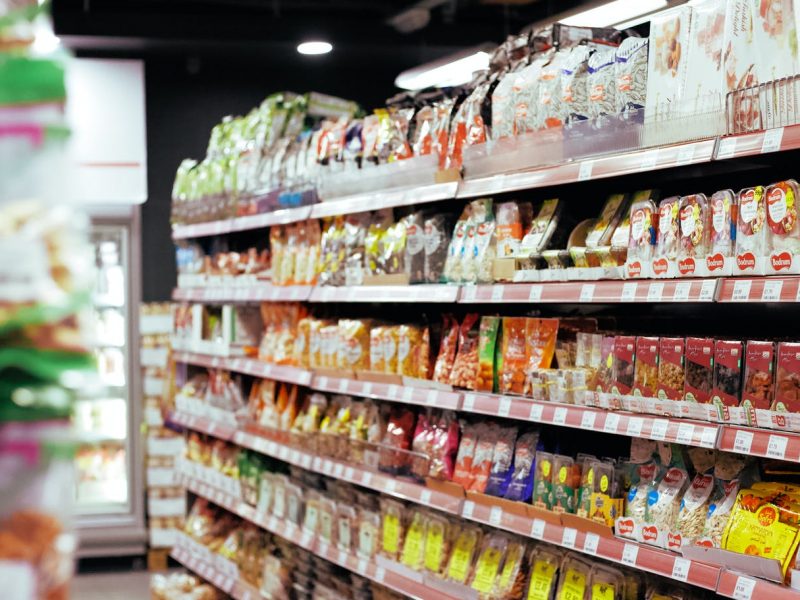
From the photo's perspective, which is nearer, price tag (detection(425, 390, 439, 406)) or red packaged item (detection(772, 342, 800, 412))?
red packaged item (detection(772, 342, 800, 412))

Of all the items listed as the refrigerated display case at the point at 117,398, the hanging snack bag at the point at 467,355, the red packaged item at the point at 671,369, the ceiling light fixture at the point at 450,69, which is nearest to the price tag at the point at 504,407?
the hanging snack bag at the point at 467,355

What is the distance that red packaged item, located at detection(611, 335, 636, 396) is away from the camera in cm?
300

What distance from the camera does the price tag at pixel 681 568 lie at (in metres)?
2.67

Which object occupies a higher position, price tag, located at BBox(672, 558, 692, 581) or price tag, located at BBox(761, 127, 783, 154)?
price tag, located at BBox(761, 127, 783, 154)

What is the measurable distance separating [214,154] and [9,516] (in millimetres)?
5599

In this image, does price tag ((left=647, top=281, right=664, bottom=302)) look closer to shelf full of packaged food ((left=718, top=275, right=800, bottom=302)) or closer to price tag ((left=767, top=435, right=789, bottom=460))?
shelf full of packaged food ((left=718, top=275, right=800, bottom=302))

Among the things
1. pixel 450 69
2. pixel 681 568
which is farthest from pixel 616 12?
pixel 681 568

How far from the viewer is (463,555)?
3.82 m

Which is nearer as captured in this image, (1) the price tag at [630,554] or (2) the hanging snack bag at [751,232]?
(2) the hanging snack bag at [751,232]

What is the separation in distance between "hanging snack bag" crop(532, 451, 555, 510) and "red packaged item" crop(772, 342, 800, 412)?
39.6 inches

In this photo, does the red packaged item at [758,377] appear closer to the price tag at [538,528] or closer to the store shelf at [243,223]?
the price tag at [538,528]

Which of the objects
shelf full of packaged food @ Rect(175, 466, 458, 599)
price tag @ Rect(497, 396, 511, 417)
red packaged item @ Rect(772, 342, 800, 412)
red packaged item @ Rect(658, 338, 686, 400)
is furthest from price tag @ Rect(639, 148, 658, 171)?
shelf full of packaged food @ Rect(175, 466, 458, 599)

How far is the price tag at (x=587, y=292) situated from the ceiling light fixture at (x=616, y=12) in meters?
2.20

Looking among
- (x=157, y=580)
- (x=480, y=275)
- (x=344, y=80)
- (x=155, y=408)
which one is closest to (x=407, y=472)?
(x=480, y=275)
